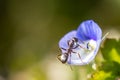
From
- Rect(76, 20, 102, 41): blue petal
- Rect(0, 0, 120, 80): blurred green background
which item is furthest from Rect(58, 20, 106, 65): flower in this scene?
Rect(0, 0, 120, 80): blurred green background

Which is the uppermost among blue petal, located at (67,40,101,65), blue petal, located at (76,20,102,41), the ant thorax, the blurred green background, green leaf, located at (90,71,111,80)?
blue petal, located at (76,20,102,41)

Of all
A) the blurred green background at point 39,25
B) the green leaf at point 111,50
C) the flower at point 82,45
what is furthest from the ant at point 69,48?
the blurred green background at point 39,25

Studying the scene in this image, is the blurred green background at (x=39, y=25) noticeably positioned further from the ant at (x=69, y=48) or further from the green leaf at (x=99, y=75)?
the green leaf at (x=99, y=75)

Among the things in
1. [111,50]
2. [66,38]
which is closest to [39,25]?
[66,38]

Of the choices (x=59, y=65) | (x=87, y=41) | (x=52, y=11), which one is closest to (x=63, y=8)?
(x=52, y=11)

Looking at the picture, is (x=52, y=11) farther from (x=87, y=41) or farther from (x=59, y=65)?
(x=87, y=41)

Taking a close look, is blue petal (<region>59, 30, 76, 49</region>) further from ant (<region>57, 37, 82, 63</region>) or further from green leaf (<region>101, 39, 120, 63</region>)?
green leaf (<region>101, 39, 120, 63</region>)

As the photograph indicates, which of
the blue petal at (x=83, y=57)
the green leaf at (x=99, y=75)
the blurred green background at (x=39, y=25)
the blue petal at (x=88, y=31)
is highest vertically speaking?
the blue petal at (x=88, y=31)
